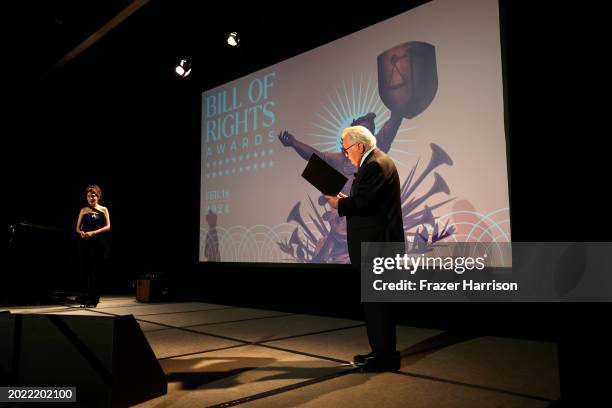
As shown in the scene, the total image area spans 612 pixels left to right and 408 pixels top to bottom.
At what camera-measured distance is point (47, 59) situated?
4.88 m

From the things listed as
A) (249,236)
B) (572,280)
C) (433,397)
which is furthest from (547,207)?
(249,236)

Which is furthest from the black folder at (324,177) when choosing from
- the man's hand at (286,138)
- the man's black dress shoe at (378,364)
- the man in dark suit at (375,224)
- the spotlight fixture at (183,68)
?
the spotlight fixture at (183,68)

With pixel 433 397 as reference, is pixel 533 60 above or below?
above

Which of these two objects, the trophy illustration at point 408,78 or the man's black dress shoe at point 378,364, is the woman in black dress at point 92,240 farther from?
the man's black dress shoe at point 378,364

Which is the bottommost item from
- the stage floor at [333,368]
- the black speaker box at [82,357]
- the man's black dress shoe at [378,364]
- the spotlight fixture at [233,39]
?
the stage floor at [333,368]

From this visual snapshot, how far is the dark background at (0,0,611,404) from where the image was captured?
1128mm

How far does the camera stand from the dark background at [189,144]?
113 cm

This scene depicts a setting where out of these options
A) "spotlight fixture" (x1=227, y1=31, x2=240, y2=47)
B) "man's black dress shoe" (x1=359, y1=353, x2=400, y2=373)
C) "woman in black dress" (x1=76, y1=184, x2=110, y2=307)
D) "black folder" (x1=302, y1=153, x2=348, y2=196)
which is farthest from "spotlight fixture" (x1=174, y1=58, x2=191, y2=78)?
"man's black dress shoe" (x1=359, y1=353, x2=400, y2=373)

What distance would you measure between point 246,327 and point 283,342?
0.66m

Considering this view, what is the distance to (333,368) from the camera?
2.06 m

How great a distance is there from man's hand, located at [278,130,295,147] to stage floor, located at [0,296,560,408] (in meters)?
1.68

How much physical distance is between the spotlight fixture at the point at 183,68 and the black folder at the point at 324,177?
354 centimetres

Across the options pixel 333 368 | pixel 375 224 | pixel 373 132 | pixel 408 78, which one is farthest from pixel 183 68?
pixel 333 368

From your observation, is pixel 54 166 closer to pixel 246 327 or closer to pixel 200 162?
pixel 200 162
